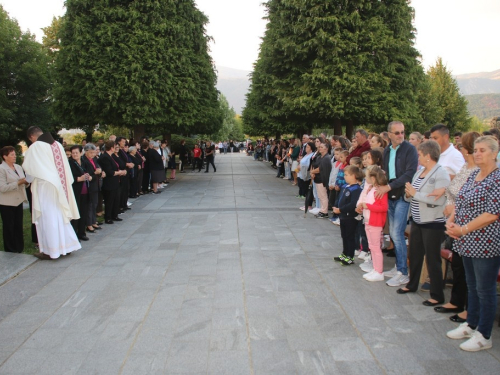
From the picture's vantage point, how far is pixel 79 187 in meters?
8.93

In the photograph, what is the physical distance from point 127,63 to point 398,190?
14899mm

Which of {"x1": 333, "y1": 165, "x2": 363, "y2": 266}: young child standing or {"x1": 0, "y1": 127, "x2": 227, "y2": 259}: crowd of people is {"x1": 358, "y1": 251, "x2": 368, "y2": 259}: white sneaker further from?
{"x1": 0, "y1": 127, "x2": 227, "y2": 259}: crowd of people

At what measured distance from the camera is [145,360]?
4102 millimetres

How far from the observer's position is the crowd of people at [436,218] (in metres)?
4.25

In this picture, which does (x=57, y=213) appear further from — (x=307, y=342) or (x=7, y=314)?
(x=307, y=342)

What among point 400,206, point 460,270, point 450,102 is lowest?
point 460,270

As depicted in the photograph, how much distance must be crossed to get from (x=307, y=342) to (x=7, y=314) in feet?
11.3

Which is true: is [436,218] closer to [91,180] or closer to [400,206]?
[400,206]

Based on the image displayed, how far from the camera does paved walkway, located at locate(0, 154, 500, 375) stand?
4.06m

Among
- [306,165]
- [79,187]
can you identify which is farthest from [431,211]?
[306,165]

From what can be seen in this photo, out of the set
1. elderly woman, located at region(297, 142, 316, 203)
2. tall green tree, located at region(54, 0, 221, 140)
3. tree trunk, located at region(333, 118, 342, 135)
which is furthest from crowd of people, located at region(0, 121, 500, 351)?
tree trunk, located at region(333, 118, 342, 135)

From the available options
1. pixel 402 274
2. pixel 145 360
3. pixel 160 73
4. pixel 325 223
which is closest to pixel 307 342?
pixel 145 360

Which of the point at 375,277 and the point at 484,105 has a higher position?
the point at 484,105

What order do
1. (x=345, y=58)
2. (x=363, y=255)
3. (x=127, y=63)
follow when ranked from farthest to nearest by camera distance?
(x=345, y=58) < (x=127, y=63) < (x=363, y=255)
